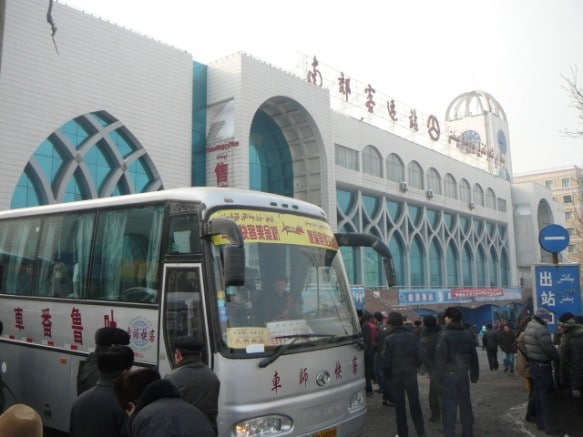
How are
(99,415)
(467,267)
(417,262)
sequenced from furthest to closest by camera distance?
(467,267) → (417,262) → (99,415)

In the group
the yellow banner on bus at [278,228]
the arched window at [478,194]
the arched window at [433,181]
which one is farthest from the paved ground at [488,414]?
the arched window at [478,194]

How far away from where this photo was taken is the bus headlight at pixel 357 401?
17.6ft

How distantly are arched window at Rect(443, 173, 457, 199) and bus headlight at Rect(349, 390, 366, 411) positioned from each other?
40581 mm

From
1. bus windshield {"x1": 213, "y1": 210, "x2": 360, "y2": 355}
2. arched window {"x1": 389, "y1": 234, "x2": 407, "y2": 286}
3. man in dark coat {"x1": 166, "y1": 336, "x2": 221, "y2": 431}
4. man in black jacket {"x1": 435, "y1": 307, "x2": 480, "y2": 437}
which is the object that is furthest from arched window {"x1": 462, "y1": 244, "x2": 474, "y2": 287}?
man in dark coat {"x1": 166, "y1": 336, "x2": 221, "y2": 431}

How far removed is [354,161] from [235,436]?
100 ft

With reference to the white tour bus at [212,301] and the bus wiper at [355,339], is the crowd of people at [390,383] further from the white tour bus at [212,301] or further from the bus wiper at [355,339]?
the bus wiper at [355,339]

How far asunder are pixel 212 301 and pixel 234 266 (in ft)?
1.91

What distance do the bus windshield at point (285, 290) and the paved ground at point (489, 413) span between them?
2523 mm

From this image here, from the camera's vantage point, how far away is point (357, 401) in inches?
215

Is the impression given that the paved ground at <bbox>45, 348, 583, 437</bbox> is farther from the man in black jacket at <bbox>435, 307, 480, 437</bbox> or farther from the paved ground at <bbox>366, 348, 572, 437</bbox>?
the man in black jacket at <bbox>435, 307, 480, 437</bbox>

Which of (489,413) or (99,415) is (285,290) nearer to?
(99,415)

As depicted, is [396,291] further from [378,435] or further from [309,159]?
[378,435]

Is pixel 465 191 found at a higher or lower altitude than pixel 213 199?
higher

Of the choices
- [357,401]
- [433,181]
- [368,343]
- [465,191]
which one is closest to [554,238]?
[368,343]
